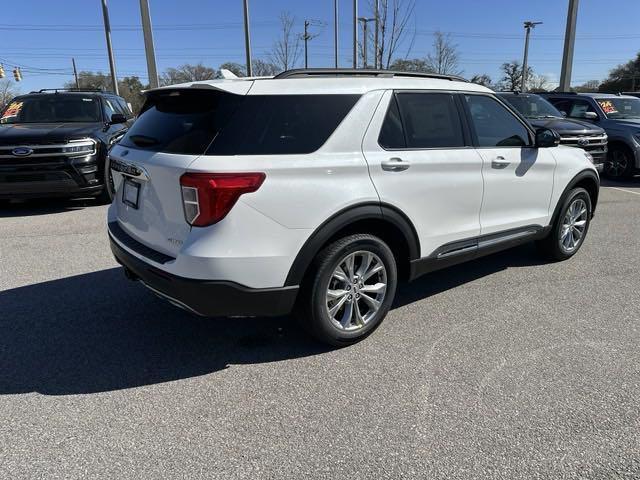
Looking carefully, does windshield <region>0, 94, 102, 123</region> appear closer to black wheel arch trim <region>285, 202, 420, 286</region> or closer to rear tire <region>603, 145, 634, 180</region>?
black wheel arch trim <region>285, 202, 420, 286</region>

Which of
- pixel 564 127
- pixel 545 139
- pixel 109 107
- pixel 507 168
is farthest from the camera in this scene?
pixel 564 127

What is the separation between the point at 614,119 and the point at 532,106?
6.58 ft

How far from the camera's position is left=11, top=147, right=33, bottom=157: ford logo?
7184mm

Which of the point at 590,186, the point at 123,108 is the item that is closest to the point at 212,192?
the point at 590,186

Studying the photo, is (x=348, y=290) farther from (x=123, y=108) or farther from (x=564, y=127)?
(x=123, y=108)

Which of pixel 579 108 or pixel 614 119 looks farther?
pixel 579 108

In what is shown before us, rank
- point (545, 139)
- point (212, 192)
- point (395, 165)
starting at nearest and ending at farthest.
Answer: point (212, 192), point (395, 165), point (545, 139)

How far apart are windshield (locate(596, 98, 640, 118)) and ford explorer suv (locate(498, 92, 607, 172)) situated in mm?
1600

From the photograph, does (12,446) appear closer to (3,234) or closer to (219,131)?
(219,131)

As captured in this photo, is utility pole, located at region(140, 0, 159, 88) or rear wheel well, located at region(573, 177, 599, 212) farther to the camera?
utility pole, located at region(140, 0, 159, 88)

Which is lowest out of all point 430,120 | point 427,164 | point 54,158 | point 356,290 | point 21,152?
point 356,290

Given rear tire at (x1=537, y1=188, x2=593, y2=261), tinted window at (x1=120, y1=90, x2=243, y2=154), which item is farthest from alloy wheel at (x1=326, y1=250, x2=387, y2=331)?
rear tire at (x1=537, y1=188, x2=593, y2=261)

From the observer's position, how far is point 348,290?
11.1ft

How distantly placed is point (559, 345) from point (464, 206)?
1.21m
